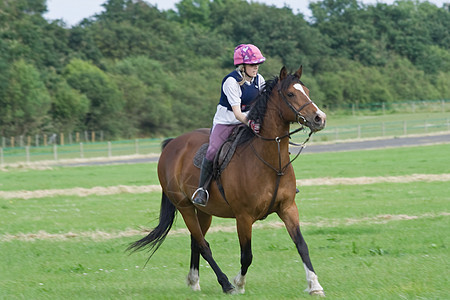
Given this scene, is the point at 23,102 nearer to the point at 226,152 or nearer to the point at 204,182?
the point at 204,182

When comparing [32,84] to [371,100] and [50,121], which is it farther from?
[371,100]

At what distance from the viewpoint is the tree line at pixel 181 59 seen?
2467 inches

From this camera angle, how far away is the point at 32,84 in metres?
58.3

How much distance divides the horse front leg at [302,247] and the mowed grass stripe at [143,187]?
630 inches

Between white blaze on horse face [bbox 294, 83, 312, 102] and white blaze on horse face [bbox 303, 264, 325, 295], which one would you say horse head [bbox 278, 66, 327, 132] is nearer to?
white blaze on horse face [bbox 294, 83, 312, 102]

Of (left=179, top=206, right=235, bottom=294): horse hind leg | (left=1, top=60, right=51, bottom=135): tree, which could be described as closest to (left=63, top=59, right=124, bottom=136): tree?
(left=1, top=60, right=51, bottom=135): tree

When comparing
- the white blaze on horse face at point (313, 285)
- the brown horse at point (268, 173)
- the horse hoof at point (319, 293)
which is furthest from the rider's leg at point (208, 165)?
the horse hoof at point (319, 293)

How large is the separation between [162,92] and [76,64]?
1096cm

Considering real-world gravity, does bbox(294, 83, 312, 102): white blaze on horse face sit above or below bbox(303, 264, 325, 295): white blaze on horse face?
above

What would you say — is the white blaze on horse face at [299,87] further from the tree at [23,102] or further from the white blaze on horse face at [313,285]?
the tree at [23,102]

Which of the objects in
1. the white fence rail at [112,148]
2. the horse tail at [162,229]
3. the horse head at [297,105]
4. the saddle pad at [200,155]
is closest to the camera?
the horse head at [297,105]

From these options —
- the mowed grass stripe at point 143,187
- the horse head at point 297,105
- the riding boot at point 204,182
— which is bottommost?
the mowed grass stripe at point 143,187

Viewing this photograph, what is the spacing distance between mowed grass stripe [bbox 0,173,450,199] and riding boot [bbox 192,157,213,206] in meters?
14.9

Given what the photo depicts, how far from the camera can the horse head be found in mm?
7688
